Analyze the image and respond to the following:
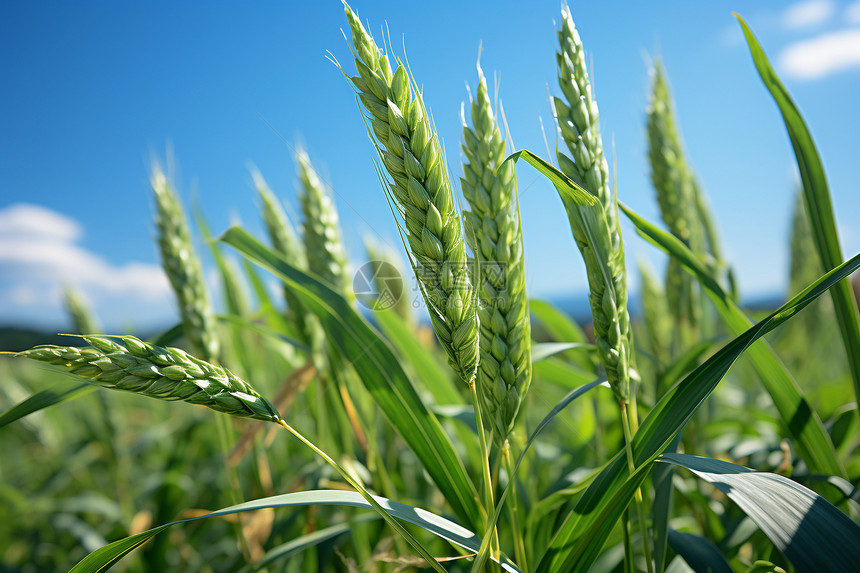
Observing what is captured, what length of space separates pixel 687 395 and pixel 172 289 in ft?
4.57

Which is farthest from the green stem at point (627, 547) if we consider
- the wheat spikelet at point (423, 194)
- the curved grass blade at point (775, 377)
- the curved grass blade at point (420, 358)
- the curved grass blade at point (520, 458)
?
the curved grass blade at point (420, 358)

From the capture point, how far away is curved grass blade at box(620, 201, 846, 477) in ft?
3.16

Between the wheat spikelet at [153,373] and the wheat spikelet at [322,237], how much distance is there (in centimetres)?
78

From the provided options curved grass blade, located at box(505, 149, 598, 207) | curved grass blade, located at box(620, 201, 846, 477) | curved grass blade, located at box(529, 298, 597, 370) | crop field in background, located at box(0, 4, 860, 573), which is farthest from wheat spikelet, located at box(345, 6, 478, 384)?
curved grass blade, located at box(529, 298, 597, 370)

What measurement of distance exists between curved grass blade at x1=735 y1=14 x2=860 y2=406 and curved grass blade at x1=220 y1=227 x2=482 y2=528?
830 millimetres

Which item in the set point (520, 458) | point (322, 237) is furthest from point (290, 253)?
point (520, 458)

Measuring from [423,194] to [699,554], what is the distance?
86 cm

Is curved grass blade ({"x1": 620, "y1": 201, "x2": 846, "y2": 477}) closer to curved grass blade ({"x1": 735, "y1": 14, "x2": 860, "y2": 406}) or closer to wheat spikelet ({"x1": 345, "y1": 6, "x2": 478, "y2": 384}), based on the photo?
curved grass blade ({"x1": 735, "y1": 14, "x2": 860, "y2": 406})

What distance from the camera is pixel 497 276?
2.36 ft

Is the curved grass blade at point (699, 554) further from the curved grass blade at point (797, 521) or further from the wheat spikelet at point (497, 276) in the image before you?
the wheat spikelet at point (497, 276)

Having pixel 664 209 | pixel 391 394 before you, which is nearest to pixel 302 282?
pixel 391 394

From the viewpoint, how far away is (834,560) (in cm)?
53

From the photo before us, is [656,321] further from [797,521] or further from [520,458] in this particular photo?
[520,458]

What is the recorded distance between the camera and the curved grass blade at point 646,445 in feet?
2.03
